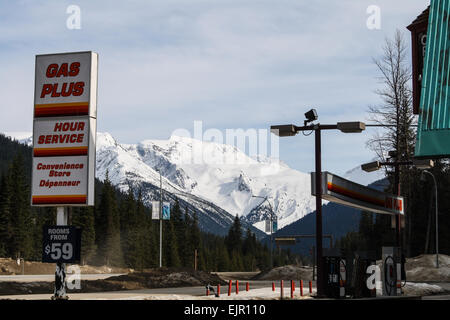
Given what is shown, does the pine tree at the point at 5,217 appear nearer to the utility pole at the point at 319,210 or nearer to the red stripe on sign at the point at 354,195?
the red stripe on sign at the point at 354,195

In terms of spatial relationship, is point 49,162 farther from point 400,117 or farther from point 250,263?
point 250,263

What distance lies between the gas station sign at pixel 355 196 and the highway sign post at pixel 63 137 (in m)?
10.4

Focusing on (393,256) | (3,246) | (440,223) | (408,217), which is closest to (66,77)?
(393,256)

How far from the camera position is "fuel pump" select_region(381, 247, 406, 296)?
33.5 metres

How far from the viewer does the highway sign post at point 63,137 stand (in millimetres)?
27125

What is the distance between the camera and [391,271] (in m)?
33.8

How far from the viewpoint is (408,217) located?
76250mm

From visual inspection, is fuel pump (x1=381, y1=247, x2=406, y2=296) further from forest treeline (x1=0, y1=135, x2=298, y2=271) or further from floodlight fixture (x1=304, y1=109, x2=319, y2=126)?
forest treeline (x1=0, y1=135, x2=298, y2=271)

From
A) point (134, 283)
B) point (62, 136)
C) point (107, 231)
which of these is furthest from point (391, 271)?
point (107, 231)

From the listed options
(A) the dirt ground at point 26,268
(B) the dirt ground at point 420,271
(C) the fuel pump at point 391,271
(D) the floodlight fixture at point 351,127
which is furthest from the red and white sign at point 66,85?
(A) the dirt ground at point 26,268

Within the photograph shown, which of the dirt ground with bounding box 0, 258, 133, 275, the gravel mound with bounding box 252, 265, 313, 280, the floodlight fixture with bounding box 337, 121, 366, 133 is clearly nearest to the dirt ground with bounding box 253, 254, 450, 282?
the gravel mound with bounding box 252, 265, 313, 280

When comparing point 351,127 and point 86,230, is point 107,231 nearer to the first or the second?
point 86,230

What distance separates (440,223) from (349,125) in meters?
72.1

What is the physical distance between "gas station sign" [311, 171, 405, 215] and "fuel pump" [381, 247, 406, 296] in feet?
9.58
